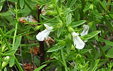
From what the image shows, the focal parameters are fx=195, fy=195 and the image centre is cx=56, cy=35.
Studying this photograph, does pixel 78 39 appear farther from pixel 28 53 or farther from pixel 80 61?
pixel 28 53

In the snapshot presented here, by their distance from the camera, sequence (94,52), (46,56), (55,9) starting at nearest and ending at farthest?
(55,9) → (94,52) → (46,56)

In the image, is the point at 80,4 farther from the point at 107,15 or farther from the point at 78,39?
the point at 78,39

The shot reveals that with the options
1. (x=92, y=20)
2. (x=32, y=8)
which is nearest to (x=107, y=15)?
(x=92, y=20)

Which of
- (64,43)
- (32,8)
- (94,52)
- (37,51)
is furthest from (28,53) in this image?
(64,43)

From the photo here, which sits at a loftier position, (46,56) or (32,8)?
(32,8)

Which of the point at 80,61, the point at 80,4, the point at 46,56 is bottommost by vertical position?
the point at 46,56

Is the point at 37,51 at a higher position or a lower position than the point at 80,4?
lower

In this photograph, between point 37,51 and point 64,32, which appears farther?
point 37,51

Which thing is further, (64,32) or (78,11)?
(78,11)

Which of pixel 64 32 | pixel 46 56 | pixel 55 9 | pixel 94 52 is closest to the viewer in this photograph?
pixel 55 9
